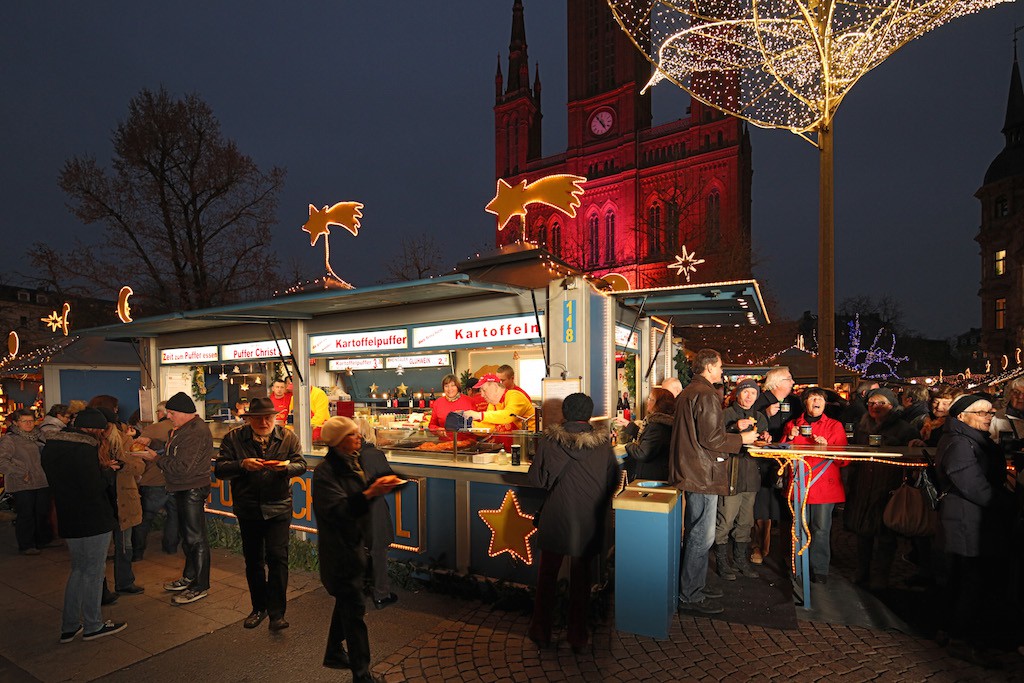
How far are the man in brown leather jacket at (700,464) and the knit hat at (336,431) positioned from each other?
274 cm

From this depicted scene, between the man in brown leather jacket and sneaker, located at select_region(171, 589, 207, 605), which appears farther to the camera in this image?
sneaker, located at select_region(171, 589, 207, 605)

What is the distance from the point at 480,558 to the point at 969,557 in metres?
3.93

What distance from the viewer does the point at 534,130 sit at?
Answer: 59.4 m

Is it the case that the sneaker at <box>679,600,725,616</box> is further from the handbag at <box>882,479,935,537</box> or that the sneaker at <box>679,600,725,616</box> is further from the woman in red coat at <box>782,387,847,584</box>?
the handbag at <box>882,479,935,537</box>

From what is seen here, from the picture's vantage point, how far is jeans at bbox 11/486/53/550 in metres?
6.92

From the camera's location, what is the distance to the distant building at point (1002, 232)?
117ft

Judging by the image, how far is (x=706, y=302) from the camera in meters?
7.21

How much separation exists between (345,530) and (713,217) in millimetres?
43322

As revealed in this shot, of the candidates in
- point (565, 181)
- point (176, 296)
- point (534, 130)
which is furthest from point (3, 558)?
point (534, 130)

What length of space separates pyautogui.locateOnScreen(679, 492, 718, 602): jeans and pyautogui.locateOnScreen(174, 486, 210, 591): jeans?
15.0ft

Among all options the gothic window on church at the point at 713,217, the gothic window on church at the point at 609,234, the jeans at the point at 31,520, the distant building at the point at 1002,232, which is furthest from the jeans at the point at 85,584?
the distant building at the point at 1002,232

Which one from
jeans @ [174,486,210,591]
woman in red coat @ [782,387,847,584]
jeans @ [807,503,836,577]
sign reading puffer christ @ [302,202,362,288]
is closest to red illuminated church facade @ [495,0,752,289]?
sign reading puffer christ @ [302,202,362,288]

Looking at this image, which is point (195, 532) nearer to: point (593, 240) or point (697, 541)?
point (697, 541)

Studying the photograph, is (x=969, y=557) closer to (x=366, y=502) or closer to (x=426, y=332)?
(x=366, y=502)
